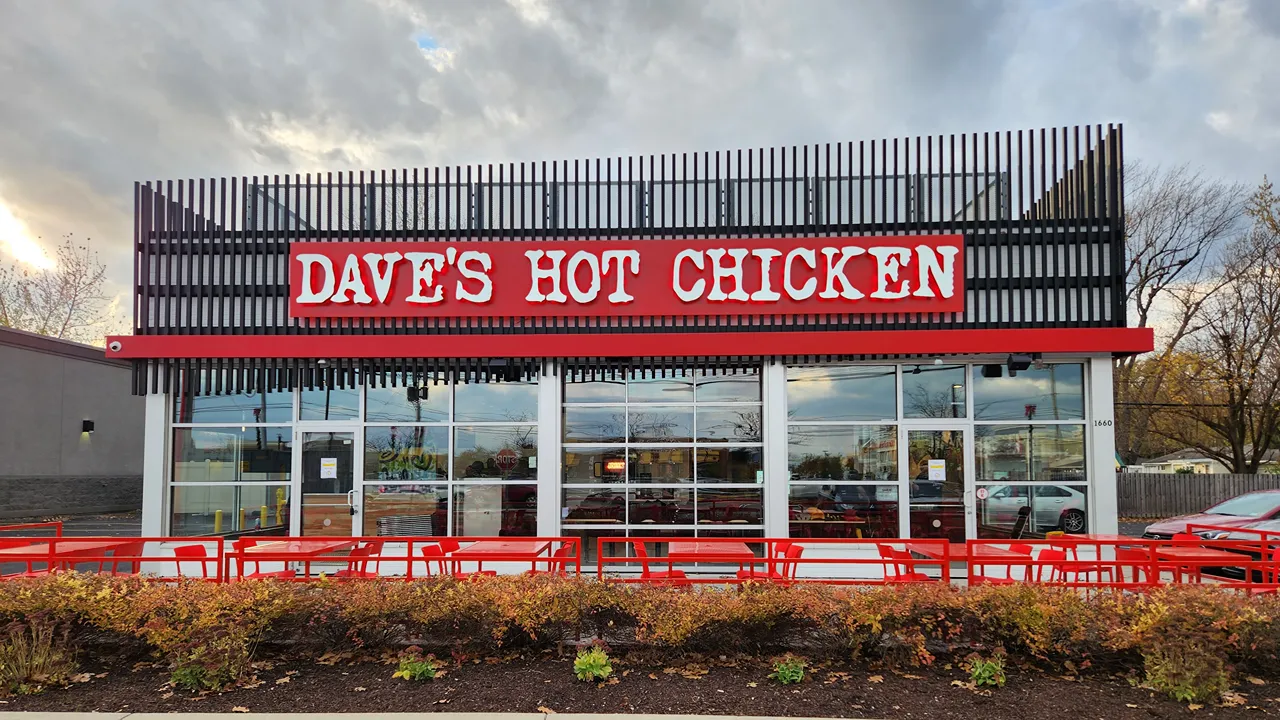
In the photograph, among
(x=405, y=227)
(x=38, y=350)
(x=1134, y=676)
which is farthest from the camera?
(x=38, y=350)

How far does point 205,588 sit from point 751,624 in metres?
4.44

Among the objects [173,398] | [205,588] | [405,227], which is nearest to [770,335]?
[405,227]

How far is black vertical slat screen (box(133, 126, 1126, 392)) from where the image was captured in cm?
1175

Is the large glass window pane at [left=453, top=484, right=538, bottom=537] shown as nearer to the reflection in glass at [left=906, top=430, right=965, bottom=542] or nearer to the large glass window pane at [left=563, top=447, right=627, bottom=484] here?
the large glass window pane at [left=563, top=447, right=627, bottom=484]

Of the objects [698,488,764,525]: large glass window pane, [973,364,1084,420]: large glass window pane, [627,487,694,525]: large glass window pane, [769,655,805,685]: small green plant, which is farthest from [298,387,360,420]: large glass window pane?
[973,364,1084,420]: large glass window pane

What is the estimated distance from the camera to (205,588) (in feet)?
22.1

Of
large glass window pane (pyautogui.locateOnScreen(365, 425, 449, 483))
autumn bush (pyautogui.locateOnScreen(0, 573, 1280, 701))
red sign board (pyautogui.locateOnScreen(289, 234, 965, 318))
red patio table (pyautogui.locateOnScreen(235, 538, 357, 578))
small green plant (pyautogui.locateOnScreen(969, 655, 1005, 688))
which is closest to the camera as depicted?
small green plant (pyautogui.locateOnScreen(969, 655, 1005, 688))

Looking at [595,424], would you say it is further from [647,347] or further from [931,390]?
[931,390]

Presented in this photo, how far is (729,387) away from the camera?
12.2 meters

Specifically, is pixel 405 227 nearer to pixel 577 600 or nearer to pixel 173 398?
pixel 173 398

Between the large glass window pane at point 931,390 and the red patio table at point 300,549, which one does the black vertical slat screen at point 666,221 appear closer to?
the large glass window pane at point 931,390

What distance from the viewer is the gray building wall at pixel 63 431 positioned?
23.7 meters

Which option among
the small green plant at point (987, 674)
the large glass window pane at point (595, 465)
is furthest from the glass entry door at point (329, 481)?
the small green plant at point (987, 674)

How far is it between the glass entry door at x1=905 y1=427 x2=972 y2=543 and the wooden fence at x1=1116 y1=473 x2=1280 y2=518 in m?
16.0
